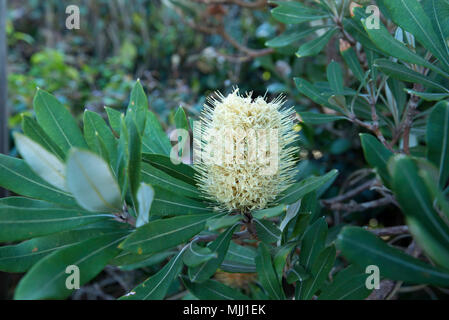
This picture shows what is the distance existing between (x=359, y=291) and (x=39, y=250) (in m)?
0.61

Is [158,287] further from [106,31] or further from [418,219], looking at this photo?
[106,31]

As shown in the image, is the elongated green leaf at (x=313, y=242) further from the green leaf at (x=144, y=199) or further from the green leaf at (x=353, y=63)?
the green leaf at (x=353, y=63)

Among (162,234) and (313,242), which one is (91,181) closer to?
(162,234)

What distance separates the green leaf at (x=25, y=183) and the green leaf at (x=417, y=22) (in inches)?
28.8

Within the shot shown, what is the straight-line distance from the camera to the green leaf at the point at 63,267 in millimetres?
501

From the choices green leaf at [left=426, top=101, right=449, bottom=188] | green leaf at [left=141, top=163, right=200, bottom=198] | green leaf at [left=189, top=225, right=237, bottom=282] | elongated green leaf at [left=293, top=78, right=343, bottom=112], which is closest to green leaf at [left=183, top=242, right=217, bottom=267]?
green leaf at [left=189, top=225, right=237, bottom=282]

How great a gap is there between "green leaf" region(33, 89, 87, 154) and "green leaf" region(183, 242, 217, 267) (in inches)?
12.4

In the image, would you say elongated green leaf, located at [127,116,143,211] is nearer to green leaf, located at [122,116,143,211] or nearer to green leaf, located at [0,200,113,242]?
green leaf, located at [122,116,143,211]

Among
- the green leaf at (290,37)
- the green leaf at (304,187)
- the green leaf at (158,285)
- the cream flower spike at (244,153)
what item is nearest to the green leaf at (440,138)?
the green leaf at (304,187)

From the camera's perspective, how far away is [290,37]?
3.59 ft

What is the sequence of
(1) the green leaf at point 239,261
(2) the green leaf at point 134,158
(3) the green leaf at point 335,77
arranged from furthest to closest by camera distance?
(3) the green leaf at point 335,77
(1) the green leaf at point 239,261
(2) the green leaf at point 134,158

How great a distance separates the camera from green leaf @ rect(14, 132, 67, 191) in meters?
0.55

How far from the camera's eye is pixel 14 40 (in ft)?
12.8

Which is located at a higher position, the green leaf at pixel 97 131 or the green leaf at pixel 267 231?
the green leaf at pixel 97 131
